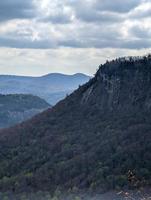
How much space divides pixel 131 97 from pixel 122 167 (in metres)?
42.4

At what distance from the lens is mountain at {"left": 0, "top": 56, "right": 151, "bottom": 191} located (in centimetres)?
9439

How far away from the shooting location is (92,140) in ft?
384

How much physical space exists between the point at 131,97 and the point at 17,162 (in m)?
34.0

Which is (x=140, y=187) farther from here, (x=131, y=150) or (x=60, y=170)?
(x=60, y=170)

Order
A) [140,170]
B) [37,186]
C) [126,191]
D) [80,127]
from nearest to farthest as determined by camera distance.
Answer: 1. [126,191]
2. [140,170]
3. [37,186]
4. [80,127]

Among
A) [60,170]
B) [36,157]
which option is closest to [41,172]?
[60,170]

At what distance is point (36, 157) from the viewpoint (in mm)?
119750

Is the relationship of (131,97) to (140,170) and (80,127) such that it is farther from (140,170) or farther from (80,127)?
(140,170)

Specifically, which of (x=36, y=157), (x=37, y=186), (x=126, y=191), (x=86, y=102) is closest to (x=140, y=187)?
(x=126, y=191)

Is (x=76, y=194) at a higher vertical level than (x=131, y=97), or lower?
lower

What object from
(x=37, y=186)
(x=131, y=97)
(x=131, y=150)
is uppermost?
(x=131, y=97)

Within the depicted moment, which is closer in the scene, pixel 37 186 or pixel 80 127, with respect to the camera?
pixel 37 186

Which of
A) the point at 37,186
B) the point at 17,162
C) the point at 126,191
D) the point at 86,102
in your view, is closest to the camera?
the point at 126,191

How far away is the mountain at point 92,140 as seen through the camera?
310 feet
